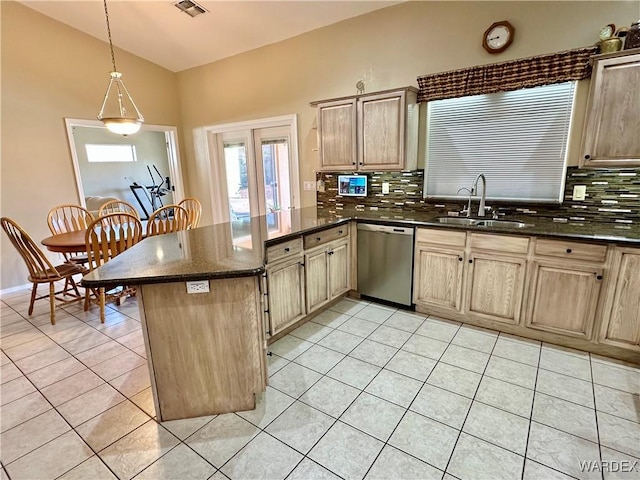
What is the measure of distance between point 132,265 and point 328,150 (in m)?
2.36

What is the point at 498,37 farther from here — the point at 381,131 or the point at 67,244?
the point at 67,244

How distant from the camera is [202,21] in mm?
3771

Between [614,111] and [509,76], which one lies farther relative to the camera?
[509,76]

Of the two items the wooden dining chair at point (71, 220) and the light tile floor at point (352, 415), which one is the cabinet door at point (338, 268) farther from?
the wooden dining chair at point (71, 220)

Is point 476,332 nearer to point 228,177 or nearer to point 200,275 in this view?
point 200,275

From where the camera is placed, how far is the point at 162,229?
342 centimetres

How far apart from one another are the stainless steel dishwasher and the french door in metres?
1.45

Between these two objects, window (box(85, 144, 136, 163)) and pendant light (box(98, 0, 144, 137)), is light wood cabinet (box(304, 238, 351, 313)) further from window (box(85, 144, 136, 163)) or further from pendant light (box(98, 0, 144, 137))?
window (box(85, 144, 136, 163))

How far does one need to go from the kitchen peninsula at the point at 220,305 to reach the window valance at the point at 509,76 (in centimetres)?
119

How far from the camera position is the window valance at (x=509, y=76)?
2.47m

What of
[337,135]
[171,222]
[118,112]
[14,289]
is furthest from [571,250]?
[14,289]

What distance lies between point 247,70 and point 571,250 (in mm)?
4189

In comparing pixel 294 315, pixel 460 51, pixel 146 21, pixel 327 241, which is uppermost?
pixel 146 21

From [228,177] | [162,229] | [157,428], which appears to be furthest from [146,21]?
[157,428]
